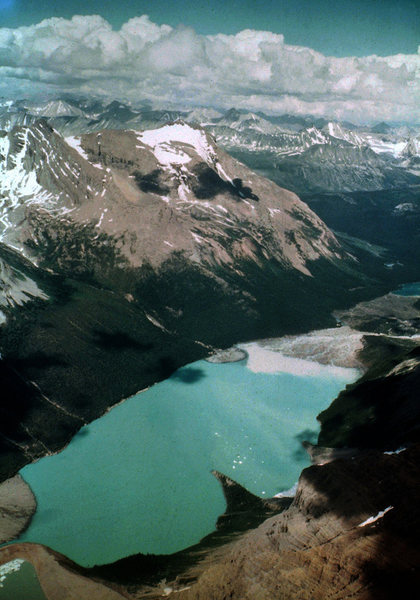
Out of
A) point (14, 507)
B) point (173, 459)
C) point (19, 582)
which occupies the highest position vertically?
point (19, 582)

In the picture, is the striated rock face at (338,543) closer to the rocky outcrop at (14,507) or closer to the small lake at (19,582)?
the small lake at (19,582)

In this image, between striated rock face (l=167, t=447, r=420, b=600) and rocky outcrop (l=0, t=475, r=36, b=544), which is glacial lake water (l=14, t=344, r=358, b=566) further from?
striated rock face (l=167, t=447, r=420, b=600)

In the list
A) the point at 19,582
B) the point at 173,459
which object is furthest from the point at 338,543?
the point at 173,459

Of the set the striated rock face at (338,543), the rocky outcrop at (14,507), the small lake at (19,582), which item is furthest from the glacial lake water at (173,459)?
the striated rock face at (338,543)

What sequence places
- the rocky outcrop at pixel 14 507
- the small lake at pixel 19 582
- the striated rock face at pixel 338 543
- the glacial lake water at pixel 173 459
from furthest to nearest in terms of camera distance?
the glacial lake water at pixel 173 459 < the rocky outcrop at pixel 14 507 < the small lake at pixel 19 582 < the striated rock face at pixel 338 543

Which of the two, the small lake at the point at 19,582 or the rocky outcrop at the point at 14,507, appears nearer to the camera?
the small lake at the point at 19,582

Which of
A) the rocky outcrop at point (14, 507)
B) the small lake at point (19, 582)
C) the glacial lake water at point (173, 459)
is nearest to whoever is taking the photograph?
the small lake at point (19, 582)

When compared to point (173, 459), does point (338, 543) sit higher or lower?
higher

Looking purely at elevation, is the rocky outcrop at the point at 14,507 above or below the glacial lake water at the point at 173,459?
above

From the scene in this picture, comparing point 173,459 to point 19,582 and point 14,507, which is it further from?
point 19,582
